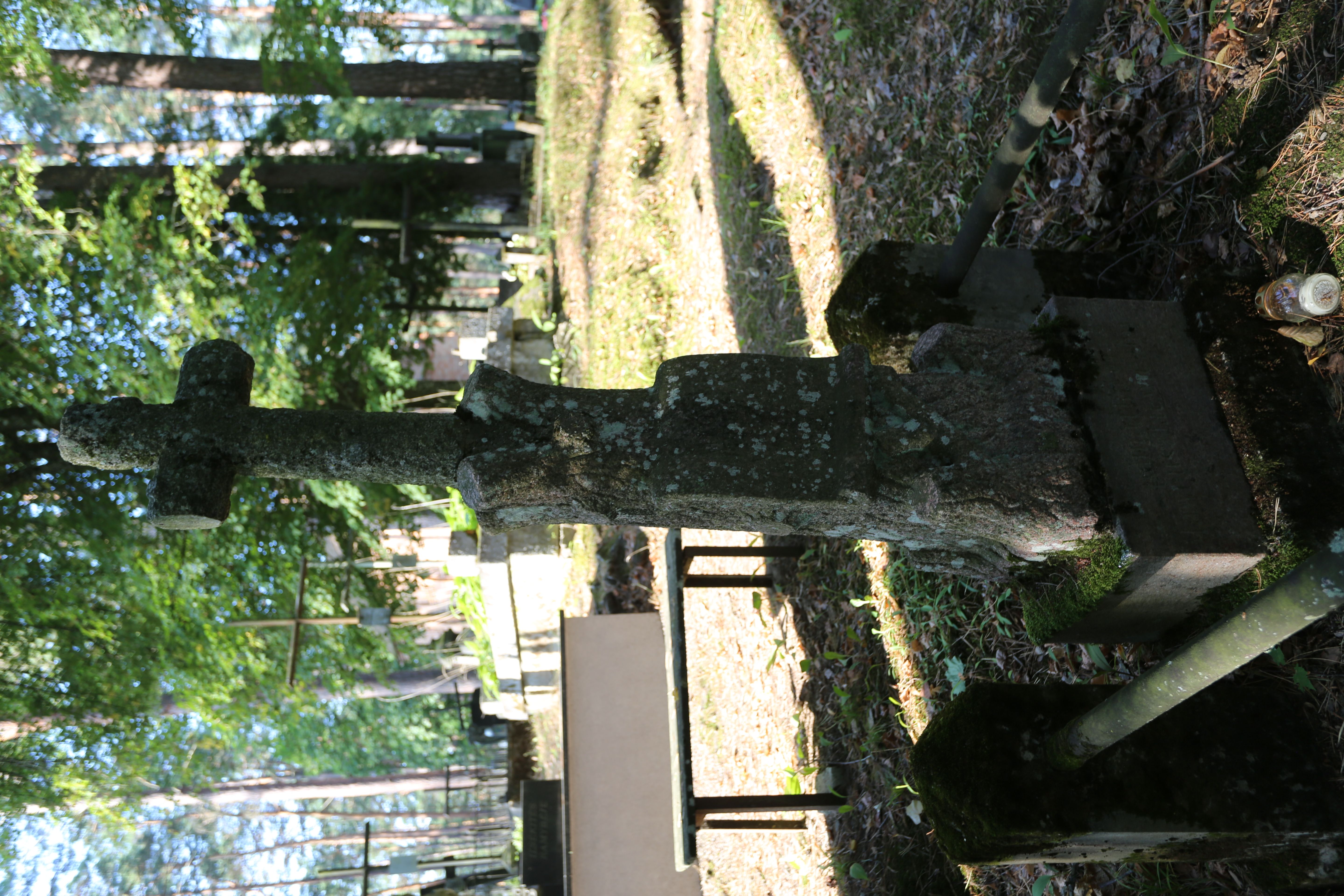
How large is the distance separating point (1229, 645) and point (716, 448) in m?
1.38

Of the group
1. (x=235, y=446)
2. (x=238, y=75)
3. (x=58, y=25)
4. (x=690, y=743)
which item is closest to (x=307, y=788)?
(x=238, y=75)

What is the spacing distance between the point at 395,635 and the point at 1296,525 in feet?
53.4

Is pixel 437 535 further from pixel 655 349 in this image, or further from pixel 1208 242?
pixel 1208 242

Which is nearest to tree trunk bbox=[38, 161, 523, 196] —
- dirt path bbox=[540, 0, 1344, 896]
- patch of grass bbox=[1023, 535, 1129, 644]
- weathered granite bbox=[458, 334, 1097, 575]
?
dirt path bbox=[540, 0, 1344, 896]

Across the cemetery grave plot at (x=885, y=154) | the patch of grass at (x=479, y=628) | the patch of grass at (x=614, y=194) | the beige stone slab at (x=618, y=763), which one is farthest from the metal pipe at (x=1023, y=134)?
the patch of grass at (x=479, y=628)

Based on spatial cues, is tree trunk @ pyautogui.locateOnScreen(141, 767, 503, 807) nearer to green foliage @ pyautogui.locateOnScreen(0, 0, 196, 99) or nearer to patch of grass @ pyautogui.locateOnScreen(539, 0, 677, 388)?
patch of grass @ pyautogui.locateOnScreen(539, 0, 677, 388)

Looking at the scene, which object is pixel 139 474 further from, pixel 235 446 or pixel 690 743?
pixel 235 446

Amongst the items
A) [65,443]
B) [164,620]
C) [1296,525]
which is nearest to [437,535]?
[164,620]

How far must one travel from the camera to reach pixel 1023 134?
3.04 m

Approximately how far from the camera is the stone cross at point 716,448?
2.63 metres

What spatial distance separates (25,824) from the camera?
15.8m

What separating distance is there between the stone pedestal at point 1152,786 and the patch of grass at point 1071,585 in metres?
0.26

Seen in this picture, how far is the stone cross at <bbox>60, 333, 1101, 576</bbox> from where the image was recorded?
263 cm

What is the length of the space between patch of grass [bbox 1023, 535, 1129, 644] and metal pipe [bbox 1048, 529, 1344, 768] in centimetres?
43
